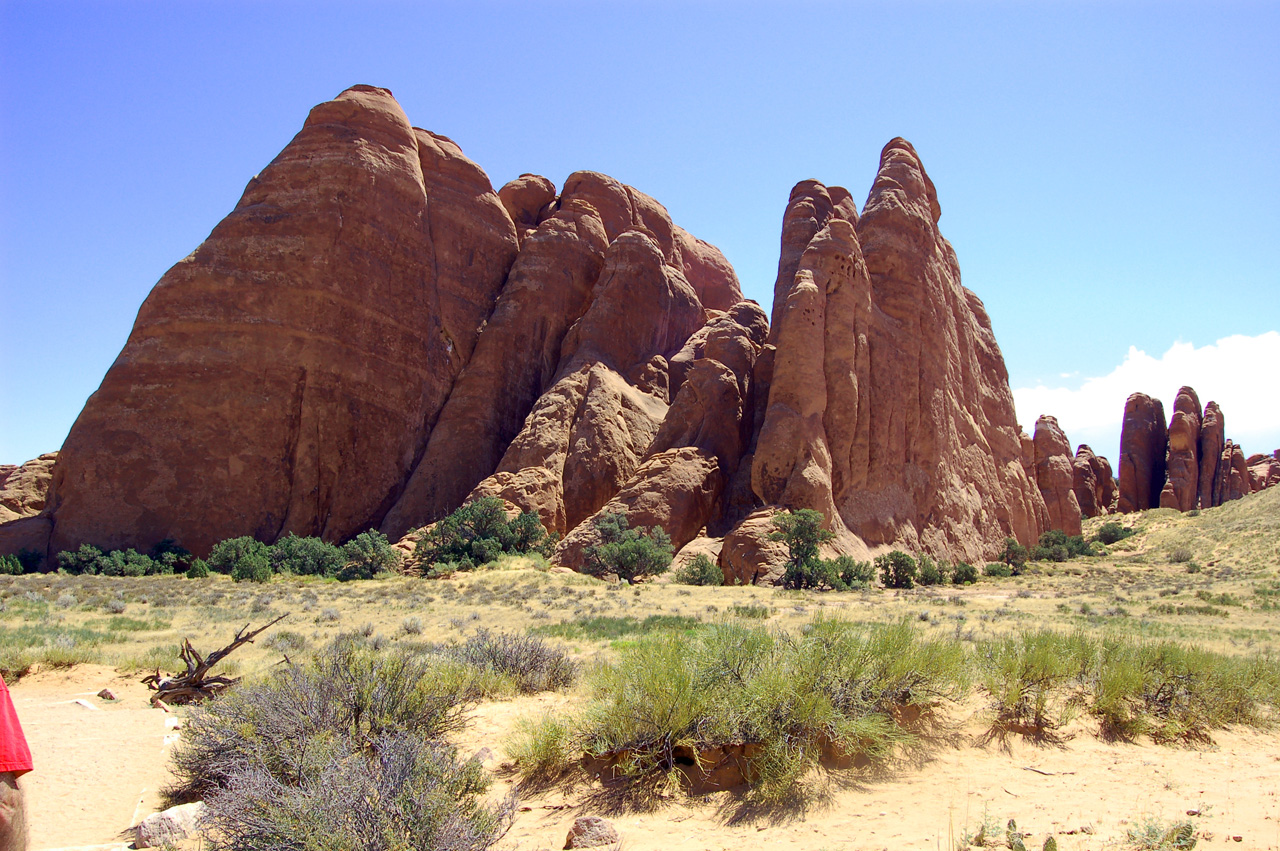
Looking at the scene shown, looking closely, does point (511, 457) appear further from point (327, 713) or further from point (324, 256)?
point (327, 713)

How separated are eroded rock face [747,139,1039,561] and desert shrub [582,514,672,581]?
4.26 m

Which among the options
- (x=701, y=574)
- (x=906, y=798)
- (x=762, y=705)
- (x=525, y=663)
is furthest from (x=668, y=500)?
(x=906, y=798)

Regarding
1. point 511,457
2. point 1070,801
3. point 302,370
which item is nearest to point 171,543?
point 302,370

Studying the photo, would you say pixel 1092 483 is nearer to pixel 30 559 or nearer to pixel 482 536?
pixel 482 536

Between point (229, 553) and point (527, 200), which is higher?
point (527, 200)

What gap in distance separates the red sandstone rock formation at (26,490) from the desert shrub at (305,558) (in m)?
14.0

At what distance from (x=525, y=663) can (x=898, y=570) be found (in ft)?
59.2

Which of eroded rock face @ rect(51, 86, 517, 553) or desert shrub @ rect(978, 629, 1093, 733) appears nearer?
desert shrub @ rect(978, 629, 1093, 733)

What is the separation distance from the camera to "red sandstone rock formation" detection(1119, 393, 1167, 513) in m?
63.7

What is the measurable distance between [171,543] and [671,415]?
19.6m

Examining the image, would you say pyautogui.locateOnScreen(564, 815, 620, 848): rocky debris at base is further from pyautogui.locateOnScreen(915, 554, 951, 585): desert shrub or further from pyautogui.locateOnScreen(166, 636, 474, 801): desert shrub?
pyautogui.locateOnScreen(915, 554, 951, 585): desert shrub

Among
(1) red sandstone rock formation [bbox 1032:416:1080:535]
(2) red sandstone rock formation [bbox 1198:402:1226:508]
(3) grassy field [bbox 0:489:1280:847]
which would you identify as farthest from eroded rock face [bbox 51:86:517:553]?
(2) red sandstone rock formation [bbox 1198:402:1226:508]

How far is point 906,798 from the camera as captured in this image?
6727 millimetres

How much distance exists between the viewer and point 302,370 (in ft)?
110
